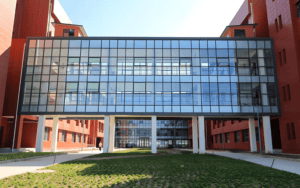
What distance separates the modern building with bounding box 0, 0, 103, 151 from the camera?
3359cm

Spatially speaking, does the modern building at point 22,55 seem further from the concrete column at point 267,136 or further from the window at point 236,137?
the concrete column at point 267,136

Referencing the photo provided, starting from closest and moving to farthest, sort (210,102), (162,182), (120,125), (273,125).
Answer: (162,182), (210,102), (273,125), (120,125)

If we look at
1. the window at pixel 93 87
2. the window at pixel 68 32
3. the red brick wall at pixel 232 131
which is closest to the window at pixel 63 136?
the window at pixel 68 32

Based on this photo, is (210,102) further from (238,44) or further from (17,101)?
(17,101)

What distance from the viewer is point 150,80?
36.2 m

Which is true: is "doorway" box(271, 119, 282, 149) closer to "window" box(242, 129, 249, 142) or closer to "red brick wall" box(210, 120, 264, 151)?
"red brick wall" box(210, 120, 264, 151)

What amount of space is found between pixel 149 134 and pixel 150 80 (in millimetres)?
56612

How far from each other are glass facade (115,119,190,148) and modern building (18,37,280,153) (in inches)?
2006

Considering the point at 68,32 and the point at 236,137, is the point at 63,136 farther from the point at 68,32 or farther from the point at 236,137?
the point at 236,137

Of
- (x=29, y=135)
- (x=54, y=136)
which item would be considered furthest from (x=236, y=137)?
(x=29, y=135)

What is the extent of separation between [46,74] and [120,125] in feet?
186

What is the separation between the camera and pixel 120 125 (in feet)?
299

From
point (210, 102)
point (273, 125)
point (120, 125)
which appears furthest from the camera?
point (120, 125)

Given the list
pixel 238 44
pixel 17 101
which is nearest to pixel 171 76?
pixel 238 44
